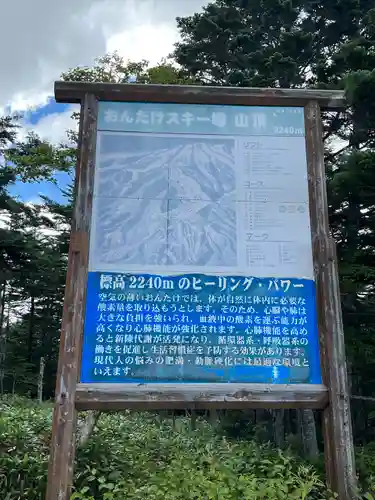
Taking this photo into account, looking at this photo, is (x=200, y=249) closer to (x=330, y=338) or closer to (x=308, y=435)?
(x=330, y=338)

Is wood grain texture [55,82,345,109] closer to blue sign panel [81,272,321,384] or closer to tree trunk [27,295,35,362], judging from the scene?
blue sign panel [81,272,321,384]

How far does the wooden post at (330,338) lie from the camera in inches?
157

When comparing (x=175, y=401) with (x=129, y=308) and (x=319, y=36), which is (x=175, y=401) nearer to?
(x=129, y=308)

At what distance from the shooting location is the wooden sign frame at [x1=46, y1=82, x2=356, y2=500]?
154 inches

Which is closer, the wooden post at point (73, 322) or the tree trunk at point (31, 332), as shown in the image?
the wooden post at point (73, 322)

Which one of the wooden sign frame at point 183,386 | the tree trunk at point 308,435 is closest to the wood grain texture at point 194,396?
the wooden sign frame at point 183,386

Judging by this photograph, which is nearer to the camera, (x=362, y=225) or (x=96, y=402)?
(x=96, y=402)

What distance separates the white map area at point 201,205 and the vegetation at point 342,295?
6.74 ft

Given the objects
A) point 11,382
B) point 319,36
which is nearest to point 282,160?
point 319,36

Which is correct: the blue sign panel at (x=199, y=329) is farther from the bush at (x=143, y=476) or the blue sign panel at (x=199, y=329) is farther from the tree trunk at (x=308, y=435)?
the tree trunk at (x=308, y=435)

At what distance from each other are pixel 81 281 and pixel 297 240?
214cm

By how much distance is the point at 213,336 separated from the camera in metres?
4.21

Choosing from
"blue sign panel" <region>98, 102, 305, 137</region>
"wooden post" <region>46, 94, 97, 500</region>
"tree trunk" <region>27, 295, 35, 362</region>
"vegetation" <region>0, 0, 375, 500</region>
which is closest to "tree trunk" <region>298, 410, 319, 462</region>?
"vegetation" <region>0, 0, 375, 500</region>

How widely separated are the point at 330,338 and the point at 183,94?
9.49 ft
